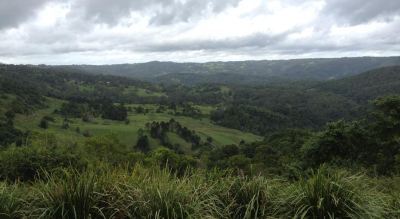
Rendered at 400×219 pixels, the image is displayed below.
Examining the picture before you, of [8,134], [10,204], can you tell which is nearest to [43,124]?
[8,134]

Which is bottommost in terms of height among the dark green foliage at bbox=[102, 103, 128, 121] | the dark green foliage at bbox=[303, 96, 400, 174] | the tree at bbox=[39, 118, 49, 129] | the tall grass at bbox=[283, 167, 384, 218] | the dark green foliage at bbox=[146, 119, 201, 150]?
the dark green foliage at bbox=[146, 119, 201, 150]

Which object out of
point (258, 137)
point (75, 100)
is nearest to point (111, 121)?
point (75, 100)

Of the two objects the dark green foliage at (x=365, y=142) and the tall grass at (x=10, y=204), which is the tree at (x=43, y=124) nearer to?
the dark green foliage at (x=365, y=142)

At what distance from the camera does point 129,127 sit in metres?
130

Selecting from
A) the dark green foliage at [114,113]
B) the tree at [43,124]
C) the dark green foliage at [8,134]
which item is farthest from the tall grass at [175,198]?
the dark green foliage at [114,113]

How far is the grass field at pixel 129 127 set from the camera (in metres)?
116

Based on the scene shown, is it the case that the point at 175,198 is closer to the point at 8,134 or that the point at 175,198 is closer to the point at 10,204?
the point at 10,204

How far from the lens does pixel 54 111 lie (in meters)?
142

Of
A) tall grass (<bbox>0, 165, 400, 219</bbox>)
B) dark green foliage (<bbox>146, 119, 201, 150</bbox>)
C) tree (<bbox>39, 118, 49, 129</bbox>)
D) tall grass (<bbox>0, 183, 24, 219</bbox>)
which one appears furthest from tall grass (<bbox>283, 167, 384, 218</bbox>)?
tree (<bbox>39, 118, 49, 129</bbox>)

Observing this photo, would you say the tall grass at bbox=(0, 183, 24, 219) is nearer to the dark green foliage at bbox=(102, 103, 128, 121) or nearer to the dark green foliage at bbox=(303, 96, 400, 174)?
the dark green foliage at bbox=(303, 96, 400, 174)

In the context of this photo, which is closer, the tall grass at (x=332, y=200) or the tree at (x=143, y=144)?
the tall grass at (x=332, y=200)

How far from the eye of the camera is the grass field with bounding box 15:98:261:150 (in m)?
116

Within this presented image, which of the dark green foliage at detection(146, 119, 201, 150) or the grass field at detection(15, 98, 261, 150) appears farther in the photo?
the dark green foliage at detection(146, 119, 201, 150)

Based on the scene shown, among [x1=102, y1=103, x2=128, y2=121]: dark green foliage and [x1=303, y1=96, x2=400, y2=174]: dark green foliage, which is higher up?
[x1=303, y1=96, x2=400, y2=174]: dark green foliage
